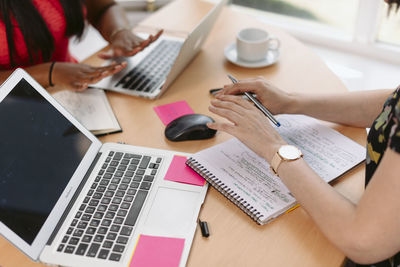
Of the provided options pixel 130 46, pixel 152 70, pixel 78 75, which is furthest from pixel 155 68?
pixel 78 75

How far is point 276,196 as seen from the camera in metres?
0.83

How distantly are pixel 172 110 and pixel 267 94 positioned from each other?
284 millimetres

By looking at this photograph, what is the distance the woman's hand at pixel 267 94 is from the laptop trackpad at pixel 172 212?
1.13ft

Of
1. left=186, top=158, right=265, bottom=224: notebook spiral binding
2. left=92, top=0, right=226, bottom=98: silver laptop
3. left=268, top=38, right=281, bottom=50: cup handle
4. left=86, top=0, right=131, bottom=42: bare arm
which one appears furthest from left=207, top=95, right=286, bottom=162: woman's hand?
left=86, top=0, right=131, bottom=42: bare arm

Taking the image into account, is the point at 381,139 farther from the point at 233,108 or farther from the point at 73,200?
the point at 73,200

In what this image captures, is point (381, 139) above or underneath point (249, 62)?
above

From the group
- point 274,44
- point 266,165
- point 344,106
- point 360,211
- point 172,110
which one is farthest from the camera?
point 274,44

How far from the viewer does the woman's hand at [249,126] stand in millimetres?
863

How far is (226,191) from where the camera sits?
0.84 metres

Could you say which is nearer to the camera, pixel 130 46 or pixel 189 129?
pixel 189 129

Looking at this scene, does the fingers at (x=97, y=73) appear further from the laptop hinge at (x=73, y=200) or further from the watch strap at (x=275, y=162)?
the watch strap at (x=275, y=162)

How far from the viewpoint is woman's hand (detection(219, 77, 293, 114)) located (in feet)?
3.41

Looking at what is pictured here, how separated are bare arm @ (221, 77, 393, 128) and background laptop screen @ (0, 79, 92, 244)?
1.51 feet

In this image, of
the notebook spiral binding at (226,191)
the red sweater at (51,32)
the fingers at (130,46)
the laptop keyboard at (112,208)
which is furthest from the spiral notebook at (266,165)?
the red sweater at (51,32)
